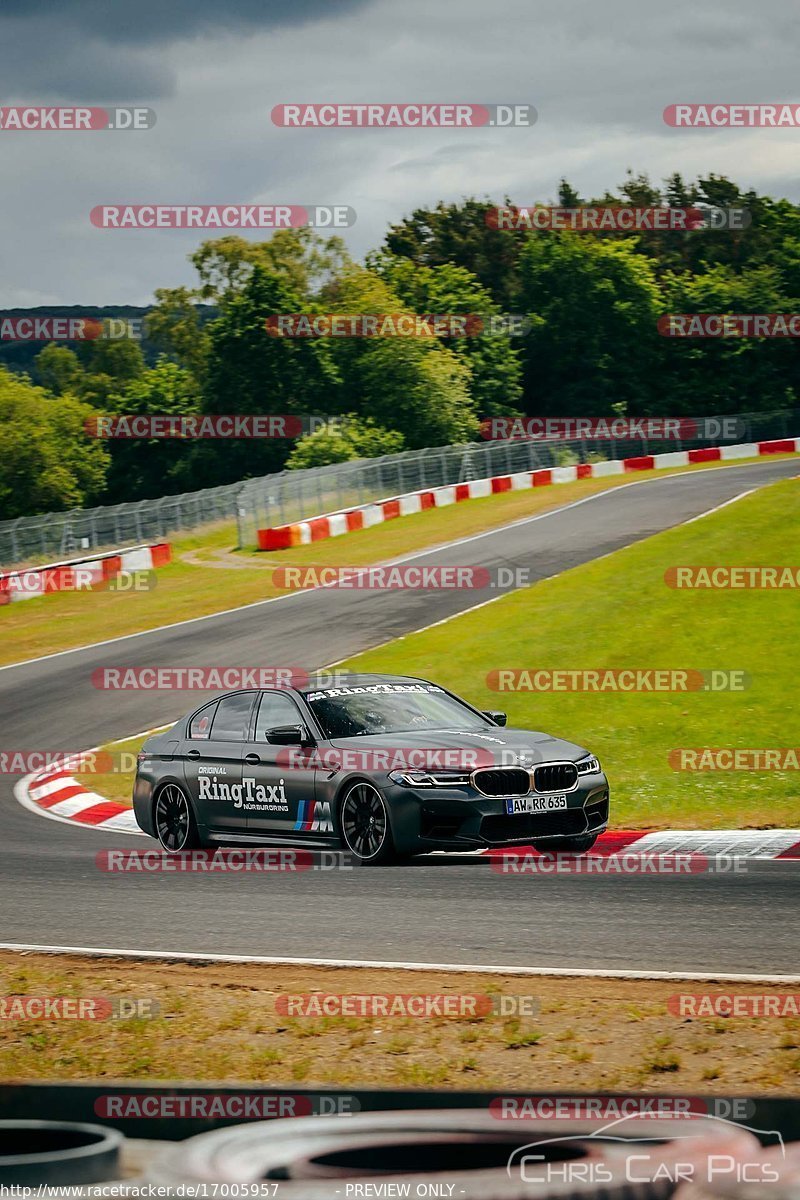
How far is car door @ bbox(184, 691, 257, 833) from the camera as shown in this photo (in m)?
11.8

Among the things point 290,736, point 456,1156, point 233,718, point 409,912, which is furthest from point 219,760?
point 456,1156

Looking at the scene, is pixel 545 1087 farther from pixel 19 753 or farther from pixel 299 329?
pixel 299 329

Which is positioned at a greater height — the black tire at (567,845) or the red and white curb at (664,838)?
the black tire at (567,845)

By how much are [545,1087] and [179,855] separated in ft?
23.1

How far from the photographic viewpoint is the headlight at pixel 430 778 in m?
10.5

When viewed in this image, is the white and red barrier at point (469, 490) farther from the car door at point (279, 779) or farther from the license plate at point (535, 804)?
the license plate at point (535, 804)

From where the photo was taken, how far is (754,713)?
648 inches

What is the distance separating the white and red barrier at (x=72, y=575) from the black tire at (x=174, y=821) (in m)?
21.5

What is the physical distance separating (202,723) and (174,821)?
849 millimetres

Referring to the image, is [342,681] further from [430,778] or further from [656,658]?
[656,658]

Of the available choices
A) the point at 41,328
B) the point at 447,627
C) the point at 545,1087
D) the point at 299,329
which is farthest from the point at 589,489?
the point at 545,1087

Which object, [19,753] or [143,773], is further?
[19,753]

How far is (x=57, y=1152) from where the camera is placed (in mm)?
4094

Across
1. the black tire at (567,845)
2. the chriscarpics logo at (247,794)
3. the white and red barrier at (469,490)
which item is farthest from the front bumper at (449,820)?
the white and red barrier at (469,490)
